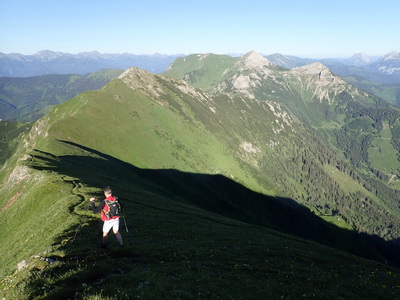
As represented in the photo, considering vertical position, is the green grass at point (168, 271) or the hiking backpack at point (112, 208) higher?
the hiking backpack at point (112, 208)

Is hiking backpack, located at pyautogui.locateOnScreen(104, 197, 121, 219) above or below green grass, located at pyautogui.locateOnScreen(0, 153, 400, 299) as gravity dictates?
above

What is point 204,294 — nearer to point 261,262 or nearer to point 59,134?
point 261,262

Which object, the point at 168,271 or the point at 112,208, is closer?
Answer: the point at 168,271

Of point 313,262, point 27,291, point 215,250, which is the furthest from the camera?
point 313,262

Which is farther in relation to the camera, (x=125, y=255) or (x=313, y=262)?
(x=313, y=262)

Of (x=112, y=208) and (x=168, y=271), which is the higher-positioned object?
(x=112, y=208)

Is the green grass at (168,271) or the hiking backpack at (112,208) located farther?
the hiking backpack at (112,208)

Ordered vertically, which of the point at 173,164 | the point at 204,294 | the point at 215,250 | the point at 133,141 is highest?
the point at 204,294

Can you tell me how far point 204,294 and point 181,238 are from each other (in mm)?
21729

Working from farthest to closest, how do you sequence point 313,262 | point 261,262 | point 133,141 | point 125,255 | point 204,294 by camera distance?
point 133,141
point 313,262
point 261,262
point 125,255
point 204,294

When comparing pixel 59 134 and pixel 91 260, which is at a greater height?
pixel 91 260

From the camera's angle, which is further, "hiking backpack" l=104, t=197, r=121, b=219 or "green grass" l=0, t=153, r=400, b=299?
"hiking backpack" l=104, t=197, r=121, b=219

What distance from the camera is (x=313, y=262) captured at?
121ft


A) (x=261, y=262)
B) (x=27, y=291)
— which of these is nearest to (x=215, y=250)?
(x=261, y=262)
